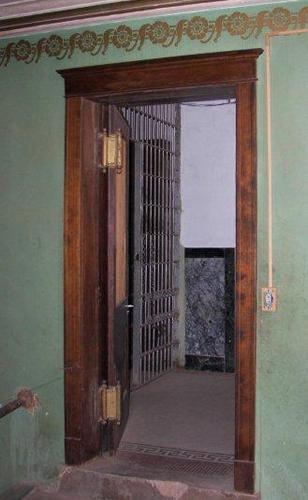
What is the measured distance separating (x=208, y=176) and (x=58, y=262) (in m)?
2.89

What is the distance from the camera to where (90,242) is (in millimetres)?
3203

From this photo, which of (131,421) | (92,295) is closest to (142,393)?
(131,421)

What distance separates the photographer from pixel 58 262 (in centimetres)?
321

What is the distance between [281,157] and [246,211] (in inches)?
12.7

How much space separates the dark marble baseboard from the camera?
18.6ft

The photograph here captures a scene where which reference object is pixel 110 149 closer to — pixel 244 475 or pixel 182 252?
pixel 244 475

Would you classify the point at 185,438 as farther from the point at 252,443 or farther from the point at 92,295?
the point at 92,295

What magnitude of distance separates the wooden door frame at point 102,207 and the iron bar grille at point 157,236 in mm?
1830

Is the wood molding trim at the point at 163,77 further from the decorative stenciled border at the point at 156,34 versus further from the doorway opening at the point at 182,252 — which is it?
the doorway opening at the point at 182,252

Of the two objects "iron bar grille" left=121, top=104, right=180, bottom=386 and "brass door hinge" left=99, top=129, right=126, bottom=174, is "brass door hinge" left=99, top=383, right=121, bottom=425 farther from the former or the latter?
"iron bar grille" left=121, top=104, right=180, bottom=386

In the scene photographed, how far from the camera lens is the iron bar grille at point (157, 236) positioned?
5133 millimetres

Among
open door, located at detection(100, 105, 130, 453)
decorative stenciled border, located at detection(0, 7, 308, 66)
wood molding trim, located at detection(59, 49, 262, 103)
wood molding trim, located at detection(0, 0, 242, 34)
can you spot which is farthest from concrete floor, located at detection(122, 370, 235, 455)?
wood molding trim, located at detection(0, 0, 242, 34)

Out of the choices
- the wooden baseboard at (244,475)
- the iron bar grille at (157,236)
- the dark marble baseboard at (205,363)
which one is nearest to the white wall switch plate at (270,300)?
the wooden baseboard at (244,475)

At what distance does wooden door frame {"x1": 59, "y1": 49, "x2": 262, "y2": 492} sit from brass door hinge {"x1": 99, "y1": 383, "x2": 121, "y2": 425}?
0.05 m
